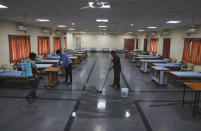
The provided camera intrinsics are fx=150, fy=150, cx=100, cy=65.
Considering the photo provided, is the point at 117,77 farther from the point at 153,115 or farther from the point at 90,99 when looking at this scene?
the point at 153,115

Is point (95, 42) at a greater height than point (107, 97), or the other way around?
point (95, 42)

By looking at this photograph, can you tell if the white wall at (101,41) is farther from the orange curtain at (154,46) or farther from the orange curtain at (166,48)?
the orange curtain at (166,48)

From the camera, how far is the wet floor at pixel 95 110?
326 centimetres

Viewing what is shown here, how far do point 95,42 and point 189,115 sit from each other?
18722 mm

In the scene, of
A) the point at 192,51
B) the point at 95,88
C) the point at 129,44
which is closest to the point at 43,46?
the point at 95,88

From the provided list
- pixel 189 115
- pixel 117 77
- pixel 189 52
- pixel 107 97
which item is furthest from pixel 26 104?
pixel 189 52

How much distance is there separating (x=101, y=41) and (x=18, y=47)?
14959 millimetres

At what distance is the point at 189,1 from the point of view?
10.6 feet

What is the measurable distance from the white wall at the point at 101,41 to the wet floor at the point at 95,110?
53.2 ft

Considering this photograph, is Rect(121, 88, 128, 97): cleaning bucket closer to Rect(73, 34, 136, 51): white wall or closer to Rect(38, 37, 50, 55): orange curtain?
Rect(38, 37, 50, 55): orange curtain

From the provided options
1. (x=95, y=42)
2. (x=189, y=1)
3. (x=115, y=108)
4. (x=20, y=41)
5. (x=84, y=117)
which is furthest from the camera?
(x=95, y=42)

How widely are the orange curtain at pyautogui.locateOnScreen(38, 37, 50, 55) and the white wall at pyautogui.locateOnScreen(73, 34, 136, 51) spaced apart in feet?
34.1

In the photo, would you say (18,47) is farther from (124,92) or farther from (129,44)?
(129,44)

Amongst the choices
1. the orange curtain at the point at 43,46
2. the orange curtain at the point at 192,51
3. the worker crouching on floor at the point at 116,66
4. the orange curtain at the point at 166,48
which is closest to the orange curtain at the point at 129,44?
the orange curtain at the point at 166,48
